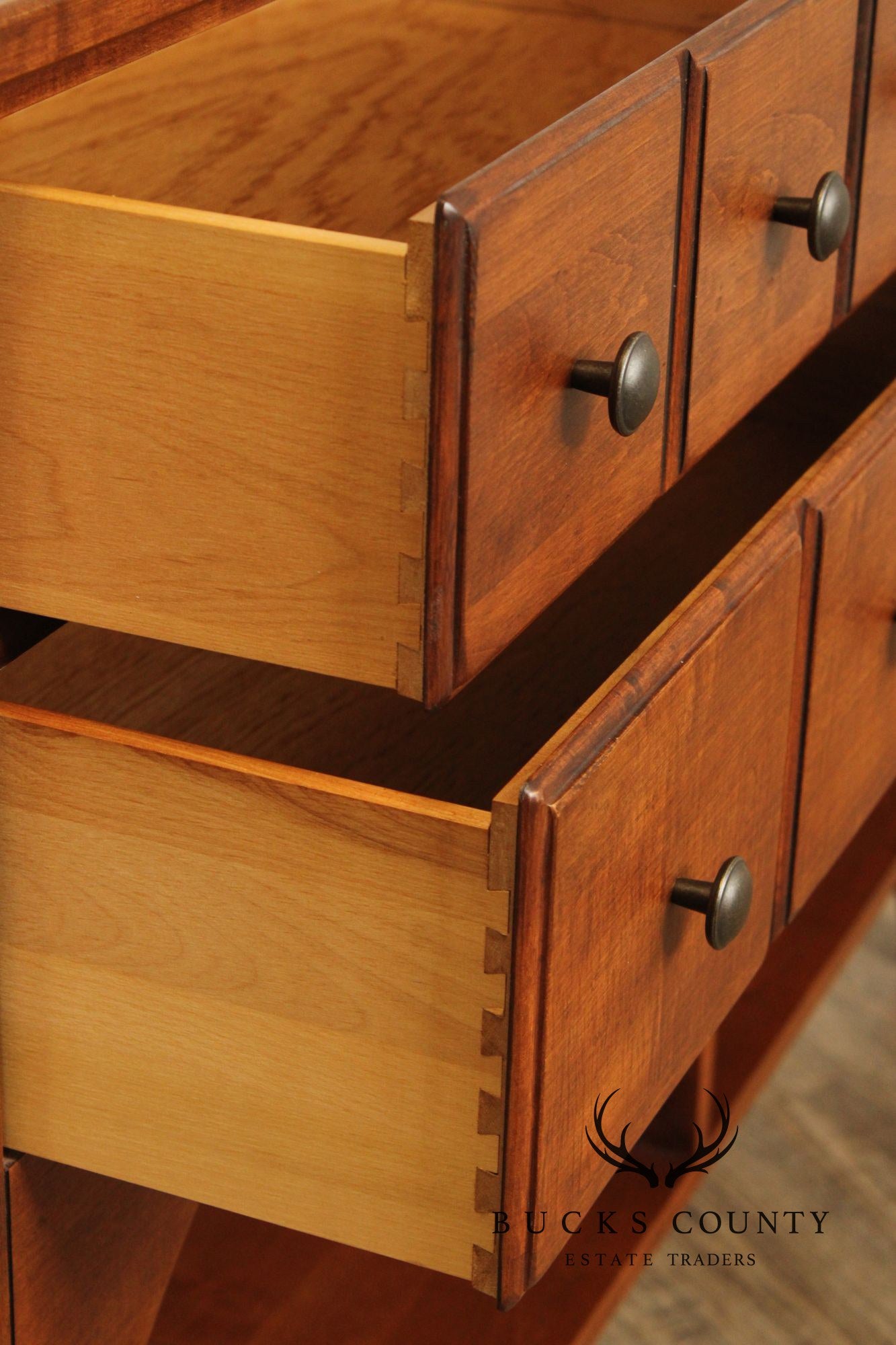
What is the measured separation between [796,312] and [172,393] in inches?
12.8

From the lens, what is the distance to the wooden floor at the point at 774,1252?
0.89m

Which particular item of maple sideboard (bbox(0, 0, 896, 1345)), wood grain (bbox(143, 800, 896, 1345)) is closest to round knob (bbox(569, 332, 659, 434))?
maple sideboard (bbox(0, 0, 896, 1345))

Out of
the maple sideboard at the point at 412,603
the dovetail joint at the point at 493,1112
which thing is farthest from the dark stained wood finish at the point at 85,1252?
the dovetail joint at the point at 493,1112

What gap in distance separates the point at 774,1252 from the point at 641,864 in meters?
0.71

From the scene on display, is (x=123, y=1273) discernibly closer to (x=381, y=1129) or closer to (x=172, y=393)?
(x=381, y=1129)

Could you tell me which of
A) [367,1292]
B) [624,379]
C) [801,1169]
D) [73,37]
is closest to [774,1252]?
[801,1169]

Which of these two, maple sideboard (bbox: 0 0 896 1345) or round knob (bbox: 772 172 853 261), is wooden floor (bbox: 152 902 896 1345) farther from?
round knob (bbox: 772 172 853 261)

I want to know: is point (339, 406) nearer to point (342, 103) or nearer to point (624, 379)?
point (624, 379)

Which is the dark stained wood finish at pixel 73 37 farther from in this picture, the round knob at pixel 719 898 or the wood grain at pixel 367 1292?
the wood grain at pixel 367 1292

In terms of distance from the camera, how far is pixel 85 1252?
72cm

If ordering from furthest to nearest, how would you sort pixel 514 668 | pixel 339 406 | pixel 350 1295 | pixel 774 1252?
Result: pixel 774 1252 → pixel 514 668 → pixel 350 1295 → pixel 339 406

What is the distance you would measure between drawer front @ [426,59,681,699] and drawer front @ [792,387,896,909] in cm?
14

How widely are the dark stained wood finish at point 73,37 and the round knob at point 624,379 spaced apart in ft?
0.59

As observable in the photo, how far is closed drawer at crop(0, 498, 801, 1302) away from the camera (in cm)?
55
